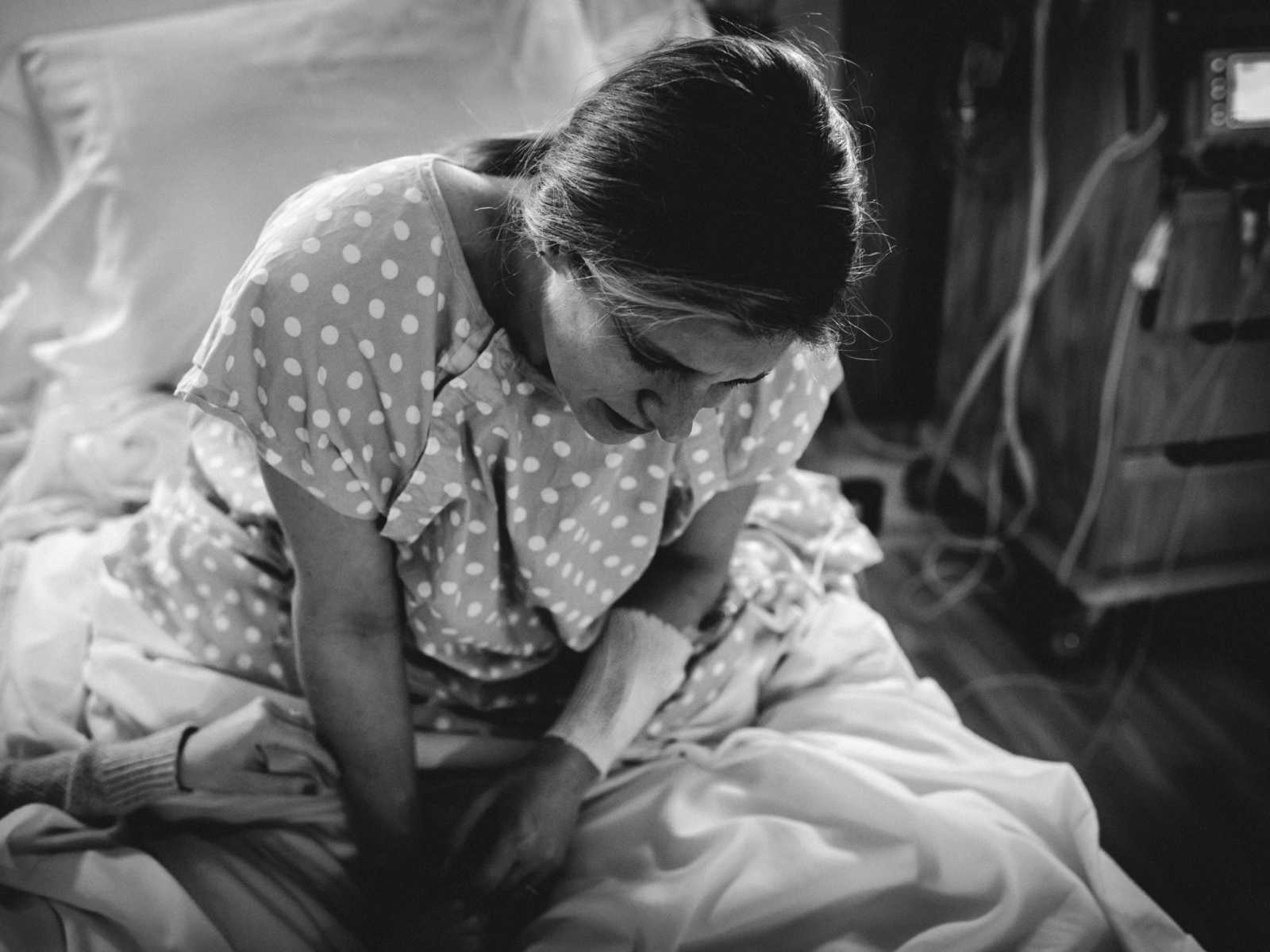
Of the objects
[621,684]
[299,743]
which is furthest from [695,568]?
[299,743]

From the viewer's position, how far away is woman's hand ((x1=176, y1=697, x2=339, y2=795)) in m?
0.69

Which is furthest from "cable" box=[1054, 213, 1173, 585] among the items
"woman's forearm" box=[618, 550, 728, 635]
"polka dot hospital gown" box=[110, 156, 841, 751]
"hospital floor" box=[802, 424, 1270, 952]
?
"woman's forearm" box=[618, 550, 728, 635]

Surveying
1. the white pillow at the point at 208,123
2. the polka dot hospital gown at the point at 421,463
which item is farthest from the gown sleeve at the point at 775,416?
the white pillow at the point at 208,123

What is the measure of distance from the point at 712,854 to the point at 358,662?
0.30 metres

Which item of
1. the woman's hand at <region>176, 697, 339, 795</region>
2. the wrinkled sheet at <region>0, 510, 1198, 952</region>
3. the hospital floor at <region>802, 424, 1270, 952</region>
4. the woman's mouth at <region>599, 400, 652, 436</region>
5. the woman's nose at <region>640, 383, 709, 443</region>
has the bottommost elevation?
the hospital floor at <region>802, 424, 1270, 952</region>

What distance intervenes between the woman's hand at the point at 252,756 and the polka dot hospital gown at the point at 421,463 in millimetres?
82

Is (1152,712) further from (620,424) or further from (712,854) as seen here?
(620,424)

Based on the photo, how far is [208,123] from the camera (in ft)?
3.51

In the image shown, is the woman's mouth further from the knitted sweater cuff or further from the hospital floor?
the hospital floor

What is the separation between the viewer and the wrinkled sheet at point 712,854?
65cm

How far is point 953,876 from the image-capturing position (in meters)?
0.68

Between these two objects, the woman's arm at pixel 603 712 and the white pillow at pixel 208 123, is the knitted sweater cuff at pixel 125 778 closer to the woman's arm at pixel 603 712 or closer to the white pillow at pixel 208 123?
the woman's arm at pixel 603 712

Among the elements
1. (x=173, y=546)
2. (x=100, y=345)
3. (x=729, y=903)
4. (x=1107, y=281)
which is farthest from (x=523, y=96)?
(x=729, y=903)

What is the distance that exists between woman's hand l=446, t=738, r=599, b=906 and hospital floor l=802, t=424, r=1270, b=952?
76 cm
